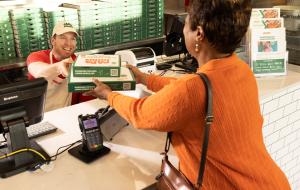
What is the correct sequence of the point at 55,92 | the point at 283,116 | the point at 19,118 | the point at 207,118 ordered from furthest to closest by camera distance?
the point at 55,92
the point at 283,116
the point at 19,118
the point at 207,118

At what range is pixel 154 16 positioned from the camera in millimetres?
4051

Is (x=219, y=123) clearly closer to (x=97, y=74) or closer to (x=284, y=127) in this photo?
(x=97, y=74)

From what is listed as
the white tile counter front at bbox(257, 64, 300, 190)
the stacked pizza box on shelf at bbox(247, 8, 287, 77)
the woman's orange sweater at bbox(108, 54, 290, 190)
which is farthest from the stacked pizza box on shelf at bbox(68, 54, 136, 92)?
the stacked pizza box on shelf at bbox(247, 8, 287, 77)

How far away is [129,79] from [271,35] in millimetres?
1275

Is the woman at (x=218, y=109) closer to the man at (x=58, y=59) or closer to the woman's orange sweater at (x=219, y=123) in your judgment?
the woman's orange sweater at (x=219, y=123)

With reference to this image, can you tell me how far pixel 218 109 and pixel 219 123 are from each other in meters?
0.05

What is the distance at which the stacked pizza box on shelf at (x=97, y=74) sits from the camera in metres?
1.56

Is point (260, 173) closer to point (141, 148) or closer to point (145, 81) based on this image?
point (141, 148)

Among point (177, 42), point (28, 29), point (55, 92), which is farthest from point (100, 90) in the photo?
point (28, 29)

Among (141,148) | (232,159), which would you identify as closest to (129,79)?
(141,148)

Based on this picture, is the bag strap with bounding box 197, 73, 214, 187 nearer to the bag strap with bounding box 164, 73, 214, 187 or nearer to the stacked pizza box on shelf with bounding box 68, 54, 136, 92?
the bag strap with bounding box 164, 73, 214, 187

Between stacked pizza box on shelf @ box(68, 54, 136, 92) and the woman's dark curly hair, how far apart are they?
485 millimetres

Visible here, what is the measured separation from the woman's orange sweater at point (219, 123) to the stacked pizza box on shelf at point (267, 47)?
1155 millimetres

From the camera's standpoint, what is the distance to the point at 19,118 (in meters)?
1.53
